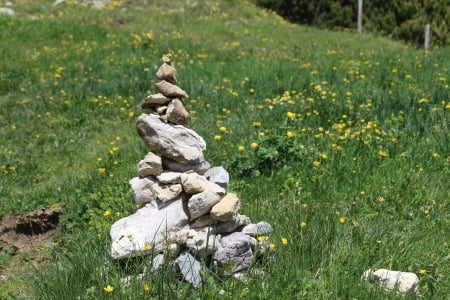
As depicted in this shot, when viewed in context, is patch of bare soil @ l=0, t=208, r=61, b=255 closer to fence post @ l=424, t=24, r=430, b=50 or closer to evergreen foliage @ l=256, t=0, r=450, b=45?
fence post @ l=424, t=24, r=430, b=50

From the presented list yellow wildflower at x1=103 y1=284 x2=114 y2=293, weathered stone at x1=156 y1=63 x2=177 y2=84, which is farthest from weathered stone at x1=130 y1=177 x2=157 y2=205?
yellow wildflower at x1=103 y1=284 x2=114 y2=293

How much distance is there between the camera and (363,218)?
4.99 metres

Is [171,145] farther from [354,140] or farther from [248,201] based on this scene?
[354,140]

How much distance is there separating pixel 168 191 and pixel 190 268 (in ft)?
2.39

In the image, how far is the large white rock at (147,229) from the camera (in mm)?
4109

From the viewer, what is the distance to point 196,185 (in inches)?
170

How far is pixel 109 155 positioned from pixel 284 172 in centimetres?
265

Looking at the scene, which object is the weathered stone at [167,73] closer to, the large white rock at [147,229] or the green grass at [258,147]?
the large white rock at [147,229]

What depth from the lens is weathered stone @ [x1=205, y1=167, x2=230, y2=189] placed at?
15.2ft

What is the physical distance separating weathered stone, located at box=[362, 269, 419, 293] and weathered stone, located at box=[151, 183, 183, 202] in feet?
5.21

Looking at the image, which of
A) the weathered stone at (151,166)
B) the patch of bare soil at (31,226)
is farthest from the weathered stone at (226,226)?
the patch of bare soil at (31,226)

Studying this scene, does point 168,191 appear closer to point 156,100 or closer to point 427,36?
point 156,100

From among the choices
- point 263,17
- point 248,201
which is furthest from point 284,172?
point 263,17

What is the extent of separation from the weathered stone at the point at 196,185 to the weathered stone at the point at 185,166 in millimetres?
175
